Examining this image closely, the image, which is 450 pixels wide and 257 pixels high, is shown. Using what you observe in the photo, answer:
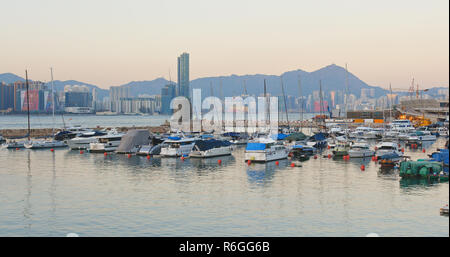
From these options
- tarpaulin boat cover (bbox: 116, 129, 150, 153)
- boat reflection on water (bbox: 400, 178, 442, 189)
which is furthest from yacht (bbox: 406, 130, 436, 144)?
tarpaulin boat cover (bbox: 116, 129, 150, 153)

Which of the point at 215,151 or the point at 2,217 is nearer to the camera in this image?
the point at 2,217

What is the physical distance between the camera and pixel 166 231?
83.9 ft

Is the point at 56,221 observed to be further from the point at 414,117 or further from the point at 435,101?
the point at 435,101

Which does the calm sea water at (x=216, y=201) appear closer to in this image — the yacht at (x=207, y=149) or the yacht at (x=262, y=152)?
the yacht at (x=262, y=152)

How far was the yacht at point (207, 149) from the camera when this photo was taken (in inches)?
2405

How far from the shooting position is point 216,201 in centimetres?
3353

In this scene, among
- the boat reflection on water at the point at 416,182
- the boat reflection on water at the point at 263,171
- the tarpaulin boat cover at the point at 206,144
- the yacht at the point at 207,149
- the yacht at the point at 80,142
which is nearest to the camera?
the boat reflection on water at the point at 416,182

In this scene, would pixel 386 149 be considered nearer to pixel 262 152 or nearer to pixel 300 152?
pixel 300 152

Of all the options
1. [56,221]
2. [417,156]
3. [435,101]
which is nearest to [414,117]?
[435,101]

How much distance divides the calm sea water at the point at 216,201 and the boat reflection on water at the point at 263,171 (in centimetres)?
10

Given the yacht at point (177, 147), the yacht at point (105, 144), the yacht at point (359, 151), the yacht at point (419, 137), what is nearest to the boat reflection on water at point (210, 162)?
the yacht at point (177, 147)

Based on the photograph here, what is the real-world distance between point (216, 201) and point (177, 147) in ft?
98.4

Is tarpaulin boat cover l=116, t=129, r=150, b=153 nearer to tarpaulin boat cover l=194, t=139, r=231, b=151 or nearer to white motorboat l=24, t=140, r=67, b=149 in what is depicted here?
tarpaulin boat cover l=194, t=139, r=231, b=151

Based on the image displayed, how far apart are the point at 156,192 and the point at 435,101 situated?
17787cm
